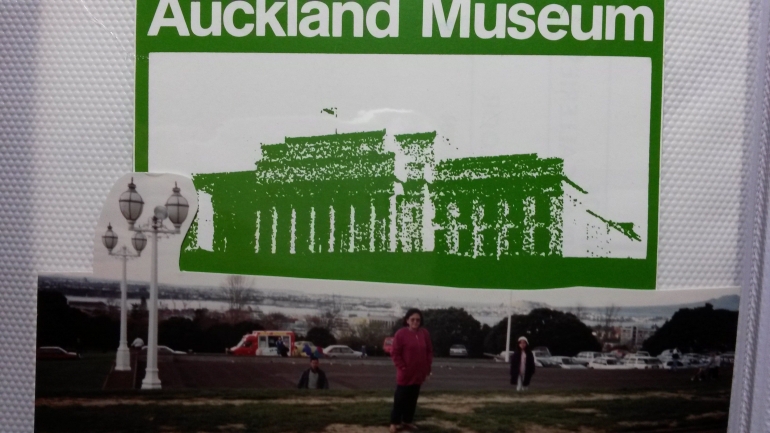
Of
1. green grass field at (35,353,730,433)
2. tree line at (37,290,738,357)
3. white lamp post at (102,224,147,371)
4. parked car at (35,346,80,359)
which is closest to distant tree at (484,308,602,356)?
tree line at (37,290,738,357)

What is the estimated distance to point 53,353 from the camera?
3.97ft

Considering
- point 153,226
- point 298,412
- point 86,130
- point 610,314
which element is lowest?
point 298,412

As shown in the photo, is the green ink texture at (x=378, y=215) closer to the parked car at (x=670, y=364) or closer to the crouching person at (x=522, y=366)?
the crouching person at (x=522, y=366)

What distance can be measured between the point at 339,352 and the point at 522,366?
1.20ft

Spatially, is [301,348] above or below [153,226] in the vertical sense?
below

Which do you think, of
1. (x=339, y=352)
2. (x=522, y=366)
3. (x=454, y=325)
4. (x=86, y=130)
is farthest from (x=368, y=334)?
(x=86, y=130)

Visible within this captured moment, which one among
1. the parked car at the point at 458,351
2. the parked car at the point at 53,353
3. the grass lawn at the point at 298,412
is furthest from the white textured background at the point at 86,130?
the parked car at the point at 458,351

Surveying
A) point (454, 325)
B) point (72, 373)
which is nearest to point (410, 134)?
point (454, 325)

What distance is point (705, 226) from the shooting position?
4.00 ft

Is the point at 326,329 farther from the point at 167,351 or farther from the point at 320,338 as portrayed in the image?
the point at 167,351

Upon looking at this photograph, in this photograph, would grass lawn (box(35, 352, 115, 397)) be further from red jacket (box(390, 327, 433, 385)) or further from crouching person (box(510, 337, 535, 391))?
crouching person (box(510, 337, 535, 391))

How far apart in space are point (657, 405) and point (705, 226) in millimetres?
377

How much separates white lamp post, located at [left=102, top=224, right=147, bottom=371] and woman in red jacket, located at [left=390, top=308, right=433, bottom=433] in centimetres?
53

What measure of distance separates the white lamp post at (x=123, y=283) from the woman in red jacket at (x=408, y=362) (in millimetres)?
527
